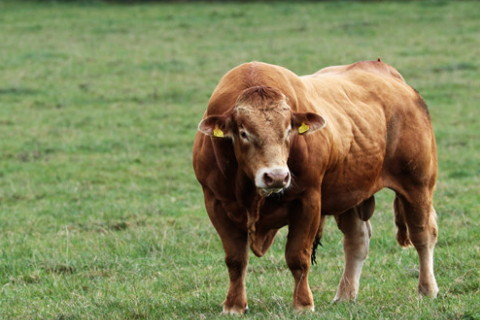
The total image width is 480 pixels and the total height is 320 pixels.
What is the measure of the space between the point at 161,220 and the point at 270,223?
4.20 meters

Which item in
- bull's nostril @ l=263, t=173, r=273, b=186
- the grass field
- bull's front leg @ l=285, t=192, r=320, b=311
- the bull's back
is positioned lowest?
the grass field

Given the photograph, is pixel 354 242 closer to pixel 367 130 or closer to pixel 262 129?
pixel 367 130

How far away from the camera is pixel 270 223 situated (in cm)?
657

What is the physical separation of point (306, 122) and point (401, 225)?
7.72 feet

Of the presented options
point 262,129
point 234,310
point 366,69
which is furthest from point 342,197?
point 366,69

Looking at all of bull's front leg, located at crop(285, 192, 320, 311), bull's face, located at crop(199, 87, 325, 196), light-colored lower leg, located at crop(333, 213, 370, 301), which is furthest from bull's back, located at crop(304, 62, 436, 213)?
bull's face, located at crop(199, 87, 325, 196)

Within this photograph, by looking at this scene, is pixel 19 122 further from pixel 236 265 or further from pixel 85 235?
pixel 236 265

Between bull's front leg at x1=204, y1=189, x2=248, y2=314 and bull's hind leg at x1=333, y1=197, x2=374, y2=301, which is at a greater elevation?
bull's front leg at x1=204, y1=189, x2=248, y2=314

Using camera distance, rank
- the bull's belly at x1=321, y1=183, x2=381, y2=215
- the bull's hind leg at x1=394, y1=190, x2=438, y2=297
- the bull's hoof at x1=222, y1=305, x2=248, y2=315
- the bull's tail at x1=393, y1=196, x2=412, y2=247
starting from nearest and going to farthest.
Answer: the bull's hoof at x1=222, y1=305, x2=248, y2=315 < the bull's belly at x1=321, y1=183, x2=381, y2=215 < the bull's hind leg at x1=394, y1=190, x2=438, y2=297 < the bull's tail at x1=393, y1=196, x2=412, y2=247

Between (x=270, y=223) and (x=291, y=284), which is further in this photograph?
(x=291, y=284)

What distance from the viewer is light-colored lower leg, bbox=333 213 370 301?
7.29m

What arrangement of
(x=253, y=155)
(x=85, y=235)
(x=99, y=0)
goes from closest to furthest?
(x=253, y=155) → (x=85, y=235) → (x=99, y=0)

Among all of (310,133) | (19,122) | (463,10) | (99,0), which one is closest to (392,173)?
(310,133)

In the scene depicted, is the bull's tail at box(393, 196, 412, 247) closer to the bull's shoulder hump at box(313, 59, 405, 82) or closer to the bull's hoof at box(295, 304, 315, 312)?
the bull's shoulder hump at box(313, 59, 405, 82)
